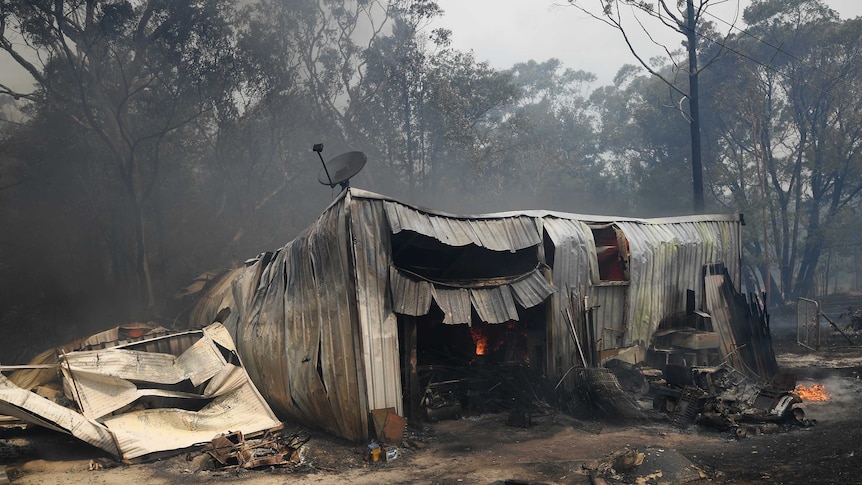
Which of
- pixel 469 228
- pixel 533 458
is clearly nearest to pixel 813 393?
pixel 533 458

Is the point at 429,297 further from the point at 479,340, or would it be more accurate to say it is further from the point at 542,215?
the point at 542,215

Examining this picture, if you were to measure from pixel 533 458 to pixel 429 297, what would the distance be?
3.11m

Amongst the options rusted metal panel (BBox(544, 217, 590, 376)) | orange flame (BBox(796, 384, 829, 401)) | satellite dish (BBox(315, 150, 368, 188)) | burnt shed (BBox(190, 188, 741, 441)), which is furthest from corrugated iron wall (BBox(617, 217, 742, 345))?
satellite dish (BBox(315, 150, 368, 188))

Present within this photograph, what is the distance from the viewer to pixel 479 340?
43.4 feet

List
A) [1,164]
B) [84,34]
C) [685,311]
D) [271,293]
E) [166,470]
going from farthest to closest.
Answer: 1. [1,164]
2. [84,34]
3. [685,311]
4. [271,293]
5. [166,470]

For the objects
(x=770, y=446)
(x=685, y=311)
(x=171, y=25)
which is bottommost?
(x=770, y=446)

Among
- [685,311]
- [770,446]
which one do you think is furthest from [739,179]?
[770,446]

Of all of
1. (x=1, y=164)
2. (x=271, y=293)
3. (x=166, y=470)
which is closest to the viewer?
(x=166, y=470)

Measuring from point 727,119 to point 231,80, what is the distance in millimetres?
25147

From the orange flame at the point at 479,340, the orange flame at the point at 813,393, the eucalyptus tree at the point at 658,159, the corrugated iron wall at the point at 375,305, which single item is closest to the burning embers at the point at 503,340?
the orange flame at the point at 479,340

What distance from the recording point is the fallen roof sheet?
9.06m

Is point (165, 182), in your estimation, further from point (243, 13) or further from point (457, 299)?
point (457, 299)

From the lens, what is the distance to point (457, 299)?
10.8m

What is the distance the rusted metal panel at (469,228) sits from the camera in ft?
34.6
